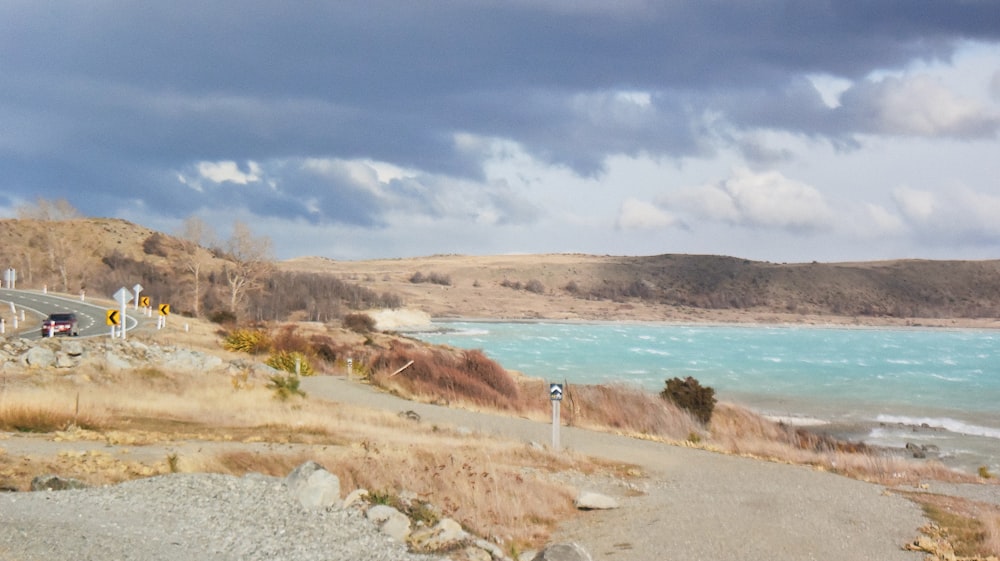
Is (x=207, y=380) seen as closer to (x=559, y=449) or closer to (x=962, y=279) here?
(x=559, y=449)

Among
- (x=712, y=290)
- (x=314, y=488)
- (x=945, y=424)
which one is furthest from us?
(x=712, y=290)

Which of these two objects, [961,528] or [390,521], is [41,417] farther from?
[961,528]

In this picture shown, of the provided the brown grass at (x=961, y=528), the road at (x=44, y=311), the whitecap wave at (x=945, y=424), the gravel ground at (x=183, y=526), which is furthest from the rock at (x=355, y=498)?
the road at (x=44, y=311)

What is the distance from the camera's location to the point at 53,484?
9.38 meters

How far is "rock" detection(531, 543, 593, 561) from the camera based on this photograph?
816 centimetres

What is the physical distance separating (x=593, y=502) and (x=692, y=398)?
605 inches

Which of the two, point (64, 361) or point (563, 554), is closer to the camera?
point (563, 554)

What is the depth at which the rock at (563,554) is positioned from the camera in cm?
816

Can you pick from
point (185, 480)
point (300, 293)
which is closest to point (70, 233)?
point (300, 293)

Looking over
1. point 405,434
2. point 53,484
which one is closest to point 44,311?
point 405,434

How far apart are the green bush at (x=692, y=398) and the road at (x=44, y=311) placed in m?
25.9

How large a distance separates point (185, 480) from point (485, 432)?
1083 cm

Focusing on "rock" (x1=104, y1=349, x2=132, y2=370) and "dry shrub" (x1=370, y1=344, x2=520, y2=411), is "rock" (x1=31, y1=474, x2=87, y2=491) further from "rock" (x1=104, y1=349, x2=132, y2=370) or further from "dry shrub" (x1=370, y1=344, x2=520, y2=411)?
"dry shrub" (x1=370, y1=344, x2=520, y2=411)

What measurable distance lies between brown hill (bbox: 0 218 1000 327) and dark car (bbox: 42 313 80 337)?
136 feet
